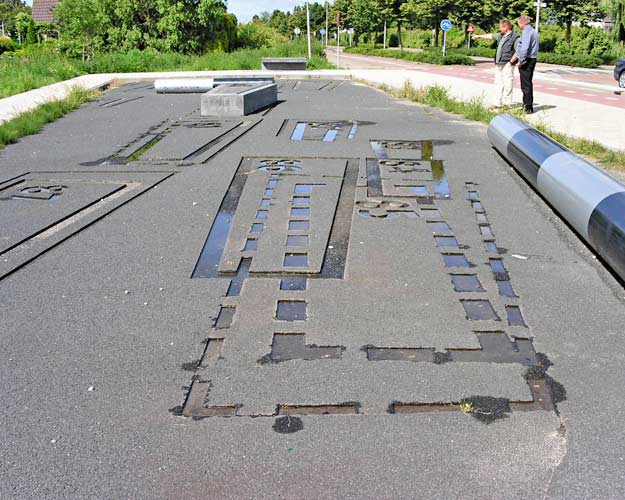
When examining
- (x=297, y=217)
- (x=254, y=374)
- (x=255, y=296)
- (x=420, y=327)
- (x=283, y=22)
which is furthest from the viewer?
(x=283, y=22)

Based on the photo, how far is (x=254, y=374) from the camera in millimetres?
3869

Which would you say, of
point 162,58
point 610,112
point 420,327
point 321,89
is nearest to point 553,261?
point 420,327

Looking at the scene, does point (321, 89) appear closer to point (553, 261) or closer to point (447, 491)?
point (553, 261)

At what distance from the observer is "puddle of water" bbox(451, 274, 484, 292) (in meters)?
5.12

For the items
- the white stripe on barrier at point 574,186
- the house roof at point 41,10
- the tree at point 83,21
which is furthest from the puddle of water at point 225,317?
the house roof at point 41,10

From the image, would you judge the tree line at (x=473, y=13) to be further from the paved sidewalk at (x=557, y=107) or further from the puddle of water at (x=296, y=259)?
the puddle of water at (x=296, y=259)

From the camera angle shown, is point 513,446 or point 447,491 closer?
point 447,491

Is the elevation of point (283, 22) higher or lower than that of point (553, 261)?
higher

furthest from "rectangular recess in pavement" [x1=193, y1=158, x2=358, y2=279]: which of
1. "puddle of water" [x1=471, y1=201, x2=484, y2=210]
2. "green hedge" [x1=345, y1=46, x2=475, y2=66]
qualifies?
"green hedge" [x1=345, y1=46, x2=475, y2=66]

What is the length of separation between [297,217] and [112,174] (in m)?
3.41

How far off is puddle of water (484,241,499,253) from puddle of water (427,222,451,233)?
18.4 inches

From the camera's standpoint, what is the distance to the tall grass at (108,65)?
2277 cm

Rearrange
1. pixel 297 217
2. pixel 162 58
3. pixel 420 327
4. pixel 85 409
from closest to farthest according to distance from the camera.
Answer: pixel 85 409, pixel 420 327, pixel 297 217, pixel 162 58

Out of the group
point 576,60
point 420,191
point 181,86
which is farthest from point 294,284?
point 576,60
